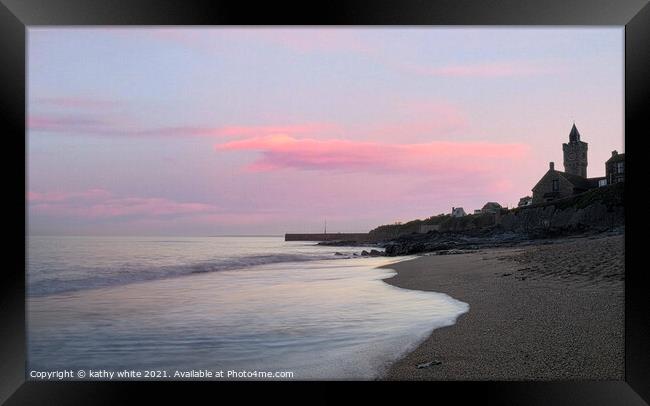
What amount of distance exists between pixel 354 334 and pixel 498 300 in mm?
2567

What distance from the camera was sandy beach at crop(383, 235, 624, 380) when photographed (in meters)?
4.20

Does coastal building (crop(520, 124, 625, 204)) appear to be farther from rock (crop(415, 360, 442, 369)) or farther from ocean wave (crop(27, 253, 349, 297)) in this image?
rock (crop(415, 360, 442, 369))

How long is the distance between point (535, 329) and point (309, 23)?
Result: 4075 millimetres

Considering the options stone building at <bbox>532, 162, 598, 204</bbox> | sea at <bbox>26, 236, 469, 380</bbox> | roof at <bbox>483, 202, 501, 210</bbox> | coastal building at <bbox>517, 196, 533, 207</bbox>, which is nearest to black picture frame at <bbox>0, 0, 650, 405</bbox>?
sea at <bbox>26, 236, 469, 380</bbox>

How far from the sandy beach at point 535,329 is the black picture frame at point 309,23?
249 millimetres

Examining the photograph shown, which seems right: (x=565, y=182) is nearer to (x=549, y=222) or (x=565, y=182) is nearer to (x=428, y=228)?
(x=549, y=222)

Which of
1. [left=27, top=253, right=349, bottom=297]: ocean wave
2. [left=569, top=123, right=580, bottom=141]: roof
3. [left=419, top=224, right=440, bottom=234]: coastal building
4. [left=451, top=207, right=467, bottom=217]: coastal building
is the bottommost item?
[left=27, top=253, right=349, bottom=297]: ocean wave

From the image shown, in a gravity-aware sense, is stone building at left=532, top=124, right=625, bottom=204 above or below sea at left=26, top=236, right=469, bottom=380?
above

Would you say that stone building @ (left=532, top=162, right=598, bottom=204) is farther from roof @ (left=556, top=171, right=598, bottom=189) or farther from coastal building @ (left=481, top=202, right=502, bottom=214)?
coastal building @ (left=481, top=202, right=502, bottom=214)

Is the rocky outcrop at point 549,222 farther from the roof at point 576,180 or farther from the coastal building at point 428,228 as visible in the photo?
the coastal building at point 428,228

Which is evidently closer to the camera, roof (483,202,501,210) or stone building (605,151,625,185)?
stone building (605,151,625,185)

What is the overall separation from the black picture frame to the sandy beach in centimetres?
25

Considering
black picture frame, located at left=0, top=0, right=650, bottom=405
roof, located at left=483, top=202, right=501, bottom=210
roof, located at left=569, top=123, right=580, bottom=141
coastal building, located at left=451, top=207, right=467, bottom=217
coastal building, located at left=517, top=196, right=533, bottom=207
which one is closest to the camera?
black picture frame, located at left=0, top=0, right=650, bottom=405

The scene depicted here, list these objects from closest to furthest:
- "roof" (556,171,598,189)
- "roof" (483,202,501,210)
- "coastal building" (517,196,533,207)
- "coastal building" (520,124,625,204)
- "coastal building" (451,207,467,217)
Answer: "roof" (556,171,598,189) < "coastal building" (520,124,625,204) < "coastal building" (517,196,533,207) < "roof" (483,202,501,210) < "coastal building" (451,207,467,217)
